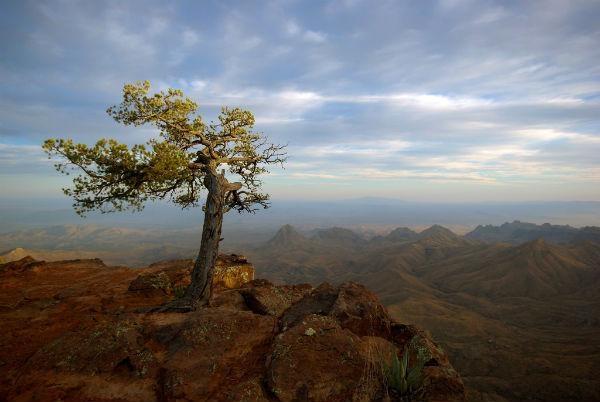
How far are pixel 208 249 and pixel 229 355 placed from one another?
4997 mm

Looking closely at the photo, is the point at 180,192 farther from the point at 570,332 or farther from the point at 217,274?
the point at 570,332

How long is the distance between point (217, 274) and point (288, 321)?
24.4 feet

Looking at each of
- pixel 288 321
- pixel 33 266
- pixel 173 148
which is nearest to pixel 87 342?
pixel 288 321

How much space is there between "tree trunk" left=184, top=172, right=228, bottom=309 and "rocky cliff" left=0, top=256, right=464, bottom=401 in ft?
2.45

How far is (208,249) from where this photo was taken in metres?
12.3

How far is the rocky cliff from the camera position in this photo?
6.99 meters

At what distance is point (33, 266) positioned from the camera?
2062cm

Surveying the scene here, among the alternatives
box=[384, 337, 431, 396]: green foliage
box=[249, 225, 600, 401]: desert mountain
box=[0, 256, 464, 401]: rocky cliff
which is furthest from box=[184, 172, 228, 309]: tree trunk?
box=[249, 225, 600, 401]: desert mountain

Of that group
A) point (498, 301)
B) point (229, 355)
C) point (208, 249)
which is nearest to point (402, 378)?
point (229, 355)

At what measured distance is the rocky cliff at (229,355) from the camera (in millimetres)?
6988

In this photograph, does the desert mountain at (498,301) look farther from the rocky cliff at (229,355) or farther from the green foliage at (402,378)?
the green foliage at (402,378)

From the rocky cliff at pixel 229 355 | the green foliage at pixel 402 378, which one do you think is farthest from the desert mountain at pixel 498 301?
the green foliage at pixel 402 378

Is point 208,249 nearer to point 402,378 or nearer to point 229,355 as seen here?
point 229,355

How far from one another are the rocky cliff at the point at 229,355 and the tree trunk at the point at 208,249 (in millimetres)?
746
